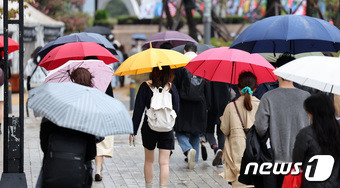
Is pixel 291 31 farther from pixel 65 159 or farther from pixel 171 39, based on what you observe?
pixel 171 39

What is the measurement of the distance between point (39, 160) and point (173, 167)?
2.14 meters

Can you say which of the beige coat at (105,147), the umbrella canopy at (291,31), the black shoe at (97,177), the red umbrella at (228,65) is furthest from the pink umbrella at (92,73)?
the black shoe at (97,177)

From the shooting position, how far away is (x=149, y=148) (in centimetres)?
733

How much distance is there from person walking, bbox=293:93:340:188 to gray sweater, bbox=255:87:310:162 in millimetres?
785

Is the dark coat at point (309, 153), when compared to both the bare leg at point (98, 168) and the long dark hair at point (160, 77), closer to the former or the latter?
the long dark hair at point (160, 77)

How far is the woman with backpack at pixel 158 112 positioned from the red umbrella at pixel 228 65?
1.89 ft

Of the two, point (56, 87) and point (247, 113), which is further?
point (247, 113)

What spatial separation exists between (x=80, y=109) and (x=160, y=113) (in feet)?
7.96

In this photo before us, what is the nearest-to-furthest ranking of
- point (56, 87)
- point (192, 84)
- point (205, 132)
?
point (56, 87), point (192, 84), point (205, 132)

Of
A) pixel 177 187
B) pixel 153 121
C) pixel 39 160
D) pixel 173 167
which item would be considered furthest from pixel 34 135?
pixel 153 121

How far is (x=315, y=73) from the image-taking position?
210 inches

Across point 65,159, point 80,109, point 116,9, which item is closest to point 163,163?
point 65,159

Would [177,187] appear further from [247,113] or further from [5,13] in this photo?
[5,13]

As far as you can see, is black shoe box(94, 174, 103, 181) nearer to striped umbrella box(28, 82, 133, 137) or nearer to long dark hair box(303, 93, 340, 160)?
striped umbrella box(28, 82, 133, 137)
